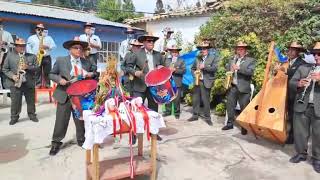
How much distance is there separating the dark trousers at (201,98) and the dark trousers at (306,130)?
267 centimetres

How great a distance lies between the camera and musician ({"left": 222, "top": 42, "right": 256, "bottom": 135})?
719 centimetres

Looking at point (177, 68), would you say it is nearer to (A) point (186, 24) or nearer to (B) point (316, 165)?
(B) point (316, 165)

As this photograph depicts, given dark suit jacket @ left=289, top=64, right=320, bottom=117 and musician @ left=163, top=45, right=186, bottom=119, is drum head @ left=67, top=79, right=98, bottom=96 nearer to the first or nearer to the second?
dark suit jacket @ left=289, top=64, right=320, bottom=117

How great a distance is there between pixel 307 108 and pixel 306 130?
0.37m

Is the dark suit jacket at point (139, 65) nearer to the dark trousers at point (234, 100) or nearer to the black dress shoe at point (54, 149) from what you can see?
the black dress shoe at point (54, 149)

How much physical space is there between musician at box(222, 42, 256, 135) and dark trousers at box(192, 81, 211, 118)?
0.64 m

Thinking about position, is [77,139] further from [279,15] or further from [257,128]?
[279,15]

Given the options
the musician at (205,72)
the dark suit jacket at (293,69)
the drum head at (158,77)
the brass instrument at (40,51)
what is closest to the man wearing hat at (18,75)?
the brass instrument at (40,51)

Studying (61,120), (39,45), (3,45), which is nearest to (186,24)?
(39,45)

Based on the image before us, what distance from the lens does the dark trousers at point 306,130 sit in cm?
543

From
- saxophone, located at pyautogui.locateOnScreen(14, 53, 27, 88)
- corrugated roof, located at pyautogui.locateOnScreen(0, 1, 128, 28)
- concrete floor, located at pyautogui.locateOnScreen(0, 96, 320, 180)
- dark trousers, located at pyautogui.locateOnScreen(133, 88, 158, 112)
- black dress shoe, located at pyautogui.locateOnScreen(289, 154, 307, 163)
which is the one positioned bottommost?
concrete floor, located at pyautogui.locateOnScreen(0, 96, 320, 180)

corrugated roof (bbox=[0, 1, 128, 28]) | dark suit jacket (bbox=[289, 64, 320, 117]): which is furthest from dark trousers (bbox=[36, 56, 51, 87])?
dark suit jacket (bbox=[289, 64, 320, 117])

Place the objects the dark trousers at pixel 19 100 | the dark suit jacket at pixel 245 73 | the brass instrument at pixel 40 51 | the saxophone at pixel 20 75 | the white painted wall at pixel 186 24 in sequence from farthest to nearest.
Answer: the white painted wall at pixel 186 24 → the brass instrument at pixel 40 51 → the dark trousers at pixel 19 100 → the saxophone at pixel 20 75 → the dark suit jacket at pixel 245 73

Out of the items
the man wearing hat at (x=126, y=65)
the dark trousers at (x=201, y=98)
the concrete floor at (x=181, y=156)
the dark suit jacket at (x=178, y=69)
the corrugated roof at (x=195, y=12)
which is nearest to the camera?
the concrete floor at (x=181, y=156)
